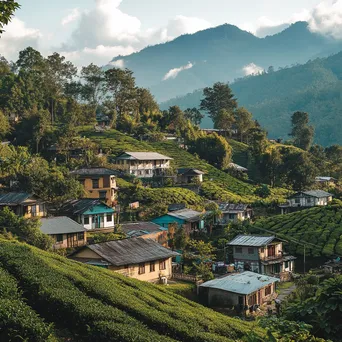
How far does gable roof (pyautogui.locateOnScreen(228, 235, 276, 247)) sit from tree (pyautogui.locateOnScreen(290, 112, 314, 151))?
64.9m

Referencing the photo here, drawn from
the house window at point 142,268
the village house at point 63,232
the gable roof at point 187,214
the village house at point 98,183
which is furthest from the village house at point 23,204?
the house window at point 142,268

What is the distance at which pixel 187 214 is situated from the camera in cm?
5000

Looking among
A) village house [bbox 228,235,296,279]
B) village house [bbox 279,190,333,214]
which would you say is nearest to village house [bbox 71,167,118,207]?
village house [bbox 228,235,296,279]

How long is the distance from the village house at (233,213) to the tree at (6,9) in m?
41.0

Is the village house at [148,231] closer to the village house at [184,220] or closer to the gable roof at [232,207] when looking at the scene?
the village house at [184,220]

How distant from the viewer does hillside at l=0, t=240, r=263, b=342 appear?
15.4 m

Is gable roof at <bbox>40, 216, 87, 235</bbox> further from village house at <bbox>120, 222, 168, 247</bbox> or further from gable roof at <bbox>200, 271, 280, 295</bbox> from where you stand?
gable roof at <bbox>200, 271, 280, 295</bbox>

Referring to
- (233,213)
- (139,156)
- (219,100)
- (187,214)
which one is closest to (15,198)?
(187,214)

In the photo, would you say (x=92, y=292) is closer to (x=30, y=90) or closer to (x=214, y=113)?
(x=30, y=90)

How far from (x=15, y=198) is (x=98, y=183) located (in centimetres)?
1261

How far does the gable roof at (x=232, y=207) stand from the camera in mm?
53731

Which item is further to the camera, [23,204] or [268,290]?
[23,204]

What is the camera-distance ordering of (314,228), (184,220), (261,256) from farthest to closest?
1. (314,228)
2. (184,220)
3. (261,256)

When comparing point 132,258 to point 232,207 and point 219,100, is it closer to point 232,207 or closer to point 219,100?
point 232,207
